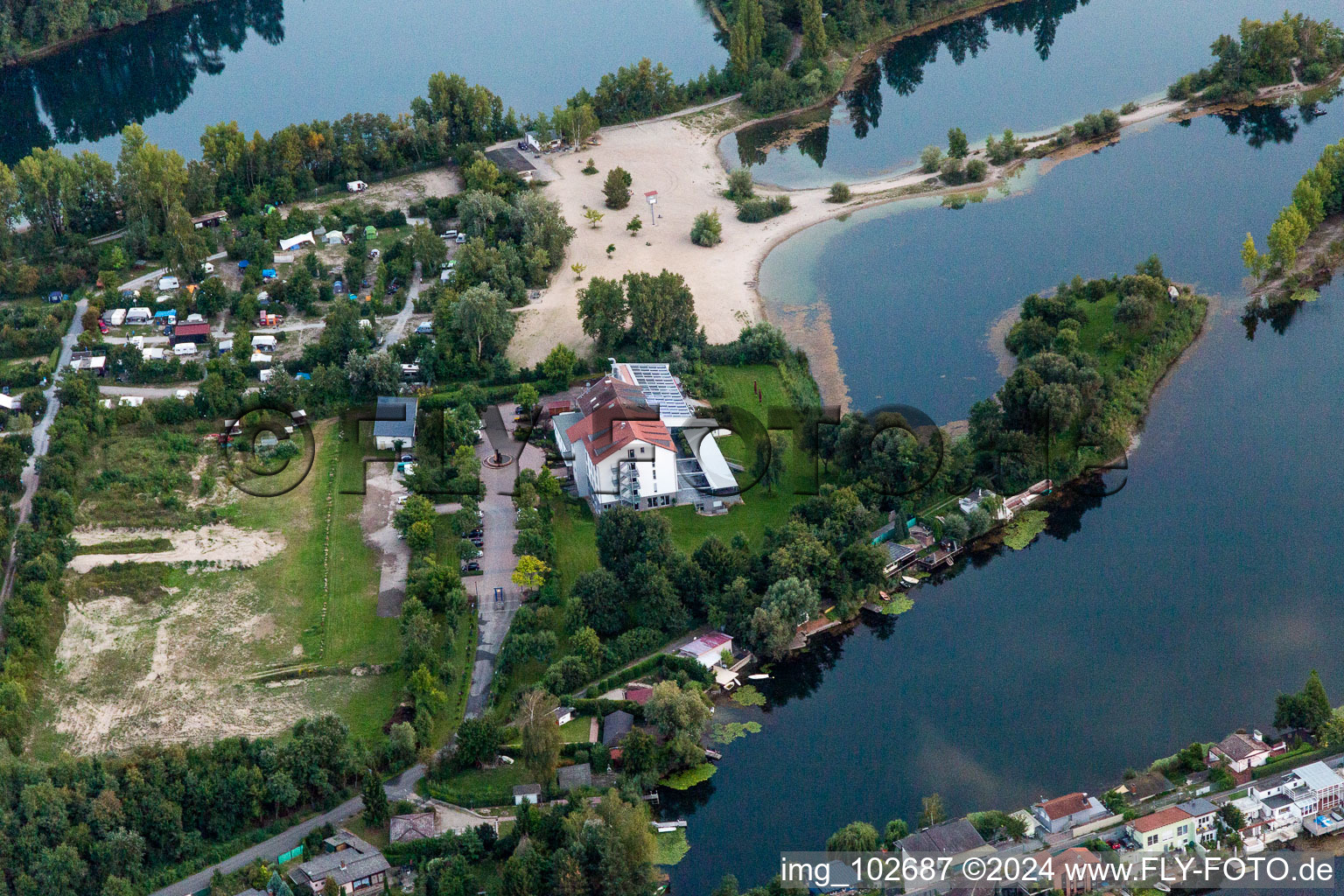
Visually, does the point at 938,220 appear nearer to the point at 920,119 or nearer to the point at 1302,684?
the point at 920,119

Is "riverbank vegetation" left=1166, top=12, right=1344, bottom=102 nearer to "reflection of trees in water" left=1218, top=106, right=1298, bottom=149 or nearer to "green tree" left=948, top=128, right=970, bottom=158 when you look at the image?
"reflection of trees in water" left=1218, top=106, right=1298, bottom=149

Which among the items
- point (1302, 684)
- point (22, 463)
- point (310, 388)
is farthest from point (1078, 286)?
point (22, 463)

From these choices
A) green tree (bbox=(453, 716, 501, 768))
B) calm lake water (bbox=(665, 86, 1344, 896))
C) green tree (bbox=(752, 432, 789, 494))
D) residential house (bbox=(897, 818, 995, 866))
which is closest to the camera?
residential house (bbox=(897, 818, 995, 866))

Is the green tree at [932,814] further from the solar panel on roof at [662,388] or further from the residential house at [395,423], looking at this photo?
the residential house at [395,423]

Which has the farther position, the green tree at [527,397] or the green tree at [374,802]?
the green tree at [527,397]

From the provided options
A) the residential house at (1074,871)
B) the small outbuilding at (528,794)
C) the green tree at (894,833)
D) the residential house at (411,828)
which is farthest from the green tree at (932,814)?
the residential house at (411,828)

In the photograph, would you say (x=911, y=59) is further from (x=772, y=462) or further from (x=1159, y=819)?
(x=1159, y=819)

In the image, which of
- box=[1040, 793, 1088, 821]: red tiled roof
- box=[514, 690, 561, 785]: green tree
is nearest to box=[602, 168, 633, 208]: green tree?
box=[514, 690, 561, 785]: green tree
